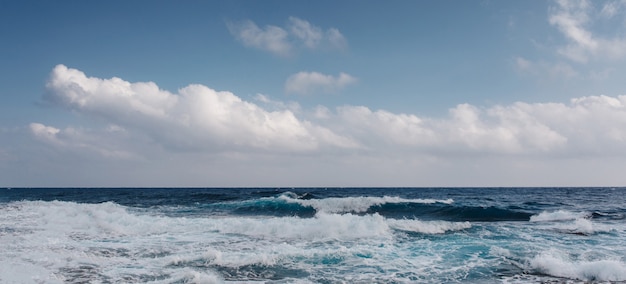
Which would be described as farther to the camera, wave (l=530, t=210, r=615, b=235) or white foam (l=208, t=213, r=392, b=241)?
wave (l=530, t=210, r=615, b=235)

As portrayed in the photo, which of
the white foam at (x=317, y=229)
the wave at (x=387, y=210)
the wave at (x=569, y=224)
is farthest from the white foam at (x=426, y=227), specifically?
the wave at (x=387, y=210)

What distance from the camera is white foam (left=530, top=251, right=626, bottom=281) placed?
995 centimetres

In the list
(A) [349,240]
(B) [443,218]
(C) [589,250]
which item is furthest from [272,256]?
(B) [443,218]

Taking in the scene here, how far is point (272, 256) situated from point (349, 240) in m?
4.26

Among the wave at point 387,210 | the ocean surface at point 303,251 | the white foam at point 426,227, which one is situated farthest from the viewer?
the wave at point 387,210

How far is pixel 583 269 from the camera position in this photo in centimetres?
1038

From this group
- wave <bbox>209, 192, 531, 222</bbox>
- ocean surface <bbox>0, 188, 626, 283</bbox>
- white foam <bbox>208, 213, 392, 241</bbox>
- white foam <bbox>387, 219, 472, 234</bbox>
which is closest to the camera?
ocean surface <bbox>0, 188, 626, 283</bbox>

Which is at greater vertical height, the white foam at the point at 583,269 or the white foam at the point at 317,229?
the white foam at the point at 317,229

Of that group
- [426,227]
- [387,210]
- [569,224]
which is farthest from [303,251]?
[387,210]

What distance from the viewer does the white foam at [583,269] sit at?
995 cm

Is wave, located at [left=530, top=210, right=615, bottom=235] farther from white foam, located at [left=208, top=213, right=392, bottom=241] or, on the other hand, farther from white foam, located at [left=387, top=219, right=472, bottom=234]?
white foam, located at [left=208, top=213, right=392, bottom=241]

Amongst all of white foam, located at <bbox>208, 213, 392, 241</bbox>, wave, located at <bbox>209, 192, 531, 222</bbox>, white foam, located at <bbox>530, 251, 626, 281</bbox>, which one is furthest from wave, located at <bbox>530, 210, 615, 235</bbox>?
white foam, located at <bbox>208, 213, 392, 241</bbox>

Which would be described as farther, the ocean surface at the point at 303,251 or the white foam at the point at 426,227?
the white foam at the point at 426,227

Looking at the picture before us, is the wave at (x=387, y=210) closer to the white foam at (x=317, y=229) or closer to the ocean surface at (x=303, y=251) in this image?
the ocean surface at (x=303, y=251)
